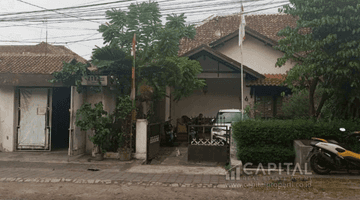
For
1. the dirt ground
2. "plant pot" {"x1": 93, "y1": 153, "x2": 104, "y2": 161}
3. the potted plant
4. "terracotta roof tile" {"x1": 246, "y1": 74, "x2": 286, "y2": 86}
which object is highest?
"terracotta roof tile" {"x1": 246, "y1": 74, "x2": 286, "y2": 86}

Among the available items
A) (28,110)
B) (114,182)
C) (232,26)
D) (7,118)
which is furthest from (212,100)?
(114,182)

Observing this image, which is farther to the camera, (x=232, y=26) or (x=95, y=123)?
(x=232, y=26)

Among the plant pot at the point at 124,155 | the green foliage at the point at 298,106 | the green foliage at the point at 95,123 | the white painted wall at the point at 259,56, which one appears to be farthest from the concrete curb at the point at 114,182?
the white painted wall at the point at 259,56

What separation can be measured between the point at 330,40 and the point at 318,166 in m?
3.60

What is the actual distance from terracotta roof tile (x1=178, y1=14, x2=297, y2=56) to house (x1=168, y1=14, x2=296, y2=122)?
0.21 meters

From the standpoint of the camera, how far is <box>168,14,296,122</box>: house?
17.1 m

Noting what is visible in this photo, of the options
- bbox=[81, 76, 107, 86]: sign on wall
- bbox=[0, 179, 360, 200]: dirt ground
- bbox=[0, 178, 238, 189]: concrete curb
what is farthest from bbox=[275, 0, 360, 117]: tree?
bbox=[81, 76, 107, 86]: sign on wall

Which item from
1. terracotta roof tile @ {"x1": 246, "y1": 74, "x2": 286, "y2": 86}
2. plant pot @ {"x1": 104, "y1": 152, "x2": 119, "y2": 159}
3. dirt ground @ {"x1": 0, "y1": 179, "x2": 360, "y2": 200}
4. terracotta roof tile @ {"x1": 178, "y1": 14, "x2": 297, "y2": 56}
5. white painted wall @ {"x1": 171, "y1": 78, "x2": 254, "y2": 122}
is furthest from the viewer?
terracotta roof tile @ {"x1": 178, "y1": 14, "x2": 297, "y2": 56}

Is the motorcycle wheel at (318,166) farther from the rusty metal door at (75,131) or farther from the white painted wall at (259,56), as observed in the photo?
the white painted wall at (259,56)

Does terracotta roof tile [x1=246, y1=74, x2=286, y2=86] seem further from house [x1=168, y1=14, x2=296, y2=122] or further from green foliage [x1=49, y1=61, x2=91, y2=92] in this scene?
green foliage [x1=49, y1=61, x2=91, y2=92]

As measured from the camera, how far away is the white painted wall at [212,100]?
784 inches

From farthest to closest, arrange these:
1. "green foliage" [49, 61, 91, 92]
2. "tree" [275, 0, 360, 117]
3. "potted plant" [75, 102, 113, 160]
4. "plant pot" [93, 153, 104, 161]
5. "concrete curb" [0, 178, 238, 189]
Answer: "green foliage" [49, 61, 91, 92] → "plant pot" [93, 153, 104, 161] → "potted plant" [75, 102, 113, 160] → "tree" [275, 0, 360, 117] → "concrete curb" [0, 178, 238, 189]

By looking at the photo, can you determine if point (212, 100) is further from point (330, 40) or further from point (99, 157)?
point (330, 40)

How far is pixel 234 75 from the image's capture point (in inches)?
680
